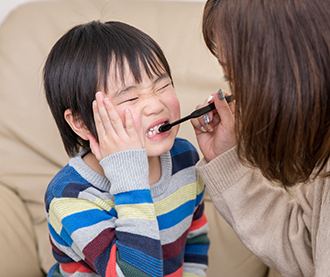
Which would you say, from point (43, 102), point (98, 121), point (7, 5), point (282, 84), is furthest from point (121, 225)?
point (7, 5)

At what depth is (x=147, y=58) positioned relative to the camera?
855 mm

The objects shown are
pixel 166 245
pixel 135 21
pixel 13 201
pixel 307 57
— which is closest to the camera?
pixel 307 57

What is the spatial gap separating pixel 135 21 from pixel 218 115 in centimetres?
63

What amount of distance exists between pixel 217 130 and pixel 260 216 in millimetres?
233

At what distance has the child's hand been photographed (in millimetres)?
793

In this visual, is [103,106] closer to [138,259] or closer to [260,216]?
[138,259]

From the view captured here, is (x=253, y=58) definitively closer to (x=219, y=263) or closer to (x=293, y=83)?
(x=293, y=83)

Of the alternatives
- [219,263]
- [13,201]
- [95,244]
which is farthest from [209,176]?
[13,201]

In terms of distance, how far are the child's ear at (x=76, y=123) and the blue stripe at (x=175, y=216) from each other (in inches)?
11.4

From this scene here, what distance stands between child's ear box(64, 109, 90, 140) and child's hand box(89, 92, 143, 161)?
0.28 feet

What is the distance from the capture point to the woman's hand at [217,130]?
2.87 ft

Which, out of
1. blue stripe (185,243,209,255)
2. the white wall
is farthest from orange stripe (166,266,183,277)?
the white wall

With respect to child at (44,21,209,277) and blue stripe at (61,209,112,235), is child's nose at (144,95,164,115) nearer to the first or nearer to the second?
child at (44,21,209,277)

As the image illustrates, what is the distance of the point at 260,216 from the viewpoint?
2.90ft
